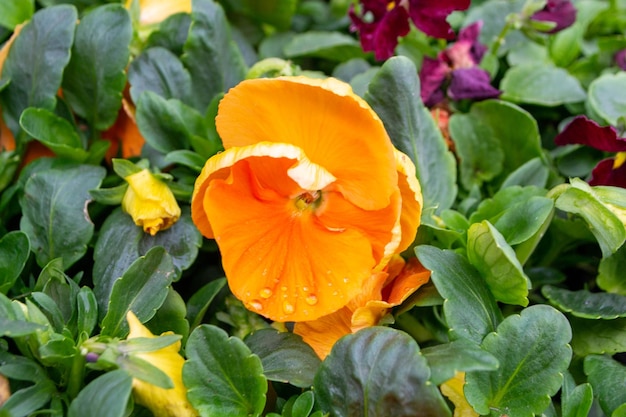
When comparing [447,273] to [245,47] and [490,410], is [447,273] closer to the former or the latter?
[490,410]

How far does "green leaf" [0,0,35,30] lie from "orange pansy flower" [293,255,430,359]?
64 cm

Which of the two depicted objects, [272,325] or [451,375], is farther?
[272,325]

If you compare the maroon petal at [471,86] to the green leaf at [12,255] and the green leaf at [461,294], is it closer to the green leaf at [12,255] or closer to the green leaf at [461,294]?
the green leaf at [461,294]

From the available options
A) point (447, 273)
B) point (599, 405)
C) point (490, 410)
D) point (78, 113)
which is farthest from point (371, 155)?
point (78, 113)

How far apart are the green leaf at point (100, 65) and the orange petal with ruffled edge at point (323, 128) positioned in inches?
12.2

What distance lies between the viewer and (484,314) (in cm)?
79

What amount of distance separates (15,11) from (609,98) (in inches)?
35.2

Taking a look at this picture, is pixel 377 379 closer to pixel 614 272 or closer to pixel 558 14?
pixel 614 272

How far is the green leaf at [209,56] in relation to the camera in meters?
1.03

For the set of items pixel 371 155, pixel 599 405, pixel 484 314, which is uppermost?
pixel 371 155

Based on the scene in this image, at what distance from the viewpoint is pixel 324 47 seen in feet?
3.94

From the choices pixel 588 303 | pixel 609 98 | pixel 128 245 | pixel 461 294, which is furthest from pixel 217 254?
pixel 609 98

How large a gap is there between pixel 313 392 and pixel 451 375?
0.48 ft

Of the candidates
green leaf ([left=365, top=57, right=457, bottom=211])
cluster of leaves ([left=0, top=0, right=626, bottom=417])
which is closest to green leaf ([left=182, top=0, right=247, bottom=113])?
cluster of leaves ([left=0, top=0, right=626, bottom=417])
